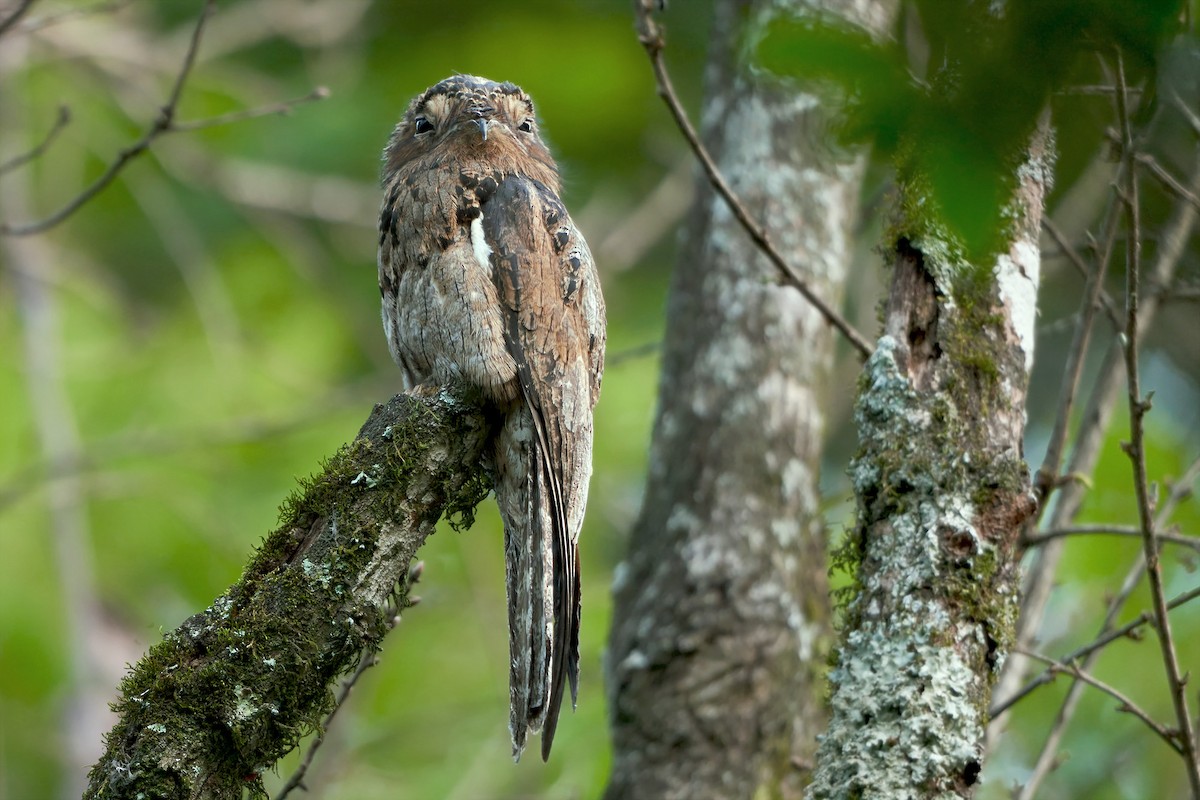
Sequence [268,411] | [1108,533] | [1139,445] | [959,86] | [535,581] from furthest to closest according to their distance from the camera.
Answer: [268,411], [1108,533], [535,581], [1139,445], [959,86]

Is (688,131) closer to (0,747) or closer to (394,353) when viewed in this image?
(394,353)

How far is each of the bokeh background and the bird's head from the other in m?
0.51

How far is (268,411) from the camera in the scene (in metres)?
6.51

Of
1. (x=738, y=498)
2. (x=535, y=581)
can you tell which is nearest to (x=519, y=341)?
(x=535, y=581)

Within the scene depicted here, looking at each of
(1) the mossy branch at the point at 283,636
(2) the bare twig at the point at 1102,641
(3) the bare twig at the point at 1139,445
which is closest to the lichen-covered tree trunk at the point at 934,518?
(3) the bare twig at the point at 1139,445

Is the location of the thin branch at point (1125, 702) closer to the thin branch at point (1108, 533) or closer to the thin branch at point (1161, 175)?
the thin branch at point (1108, 533)

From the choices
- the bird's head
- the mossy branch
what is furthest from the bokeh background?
the mossy branch

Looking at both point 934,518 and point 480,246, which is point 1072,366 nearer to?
point 934,518

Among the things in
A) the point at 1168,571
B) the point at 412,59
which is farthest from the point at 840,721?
the point at 412,59

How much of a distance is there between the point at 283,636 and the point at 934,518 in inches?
50.7

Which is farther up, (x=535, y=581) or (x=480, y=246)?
(x=480, y=246)

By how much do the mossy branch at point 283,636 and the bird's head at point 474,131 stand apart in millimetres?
1123

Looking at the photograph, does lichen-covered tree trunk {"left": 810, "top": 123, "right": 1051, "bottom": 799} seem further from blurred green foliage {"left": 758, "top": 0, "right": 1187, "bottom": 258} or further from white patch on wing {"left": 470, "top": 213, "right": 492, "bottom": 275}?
white patch on wing {"left": 470, "top": 213, "right": 492, "bottom": 275}

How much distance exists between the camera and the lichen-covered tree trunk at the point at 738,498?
396 cm
